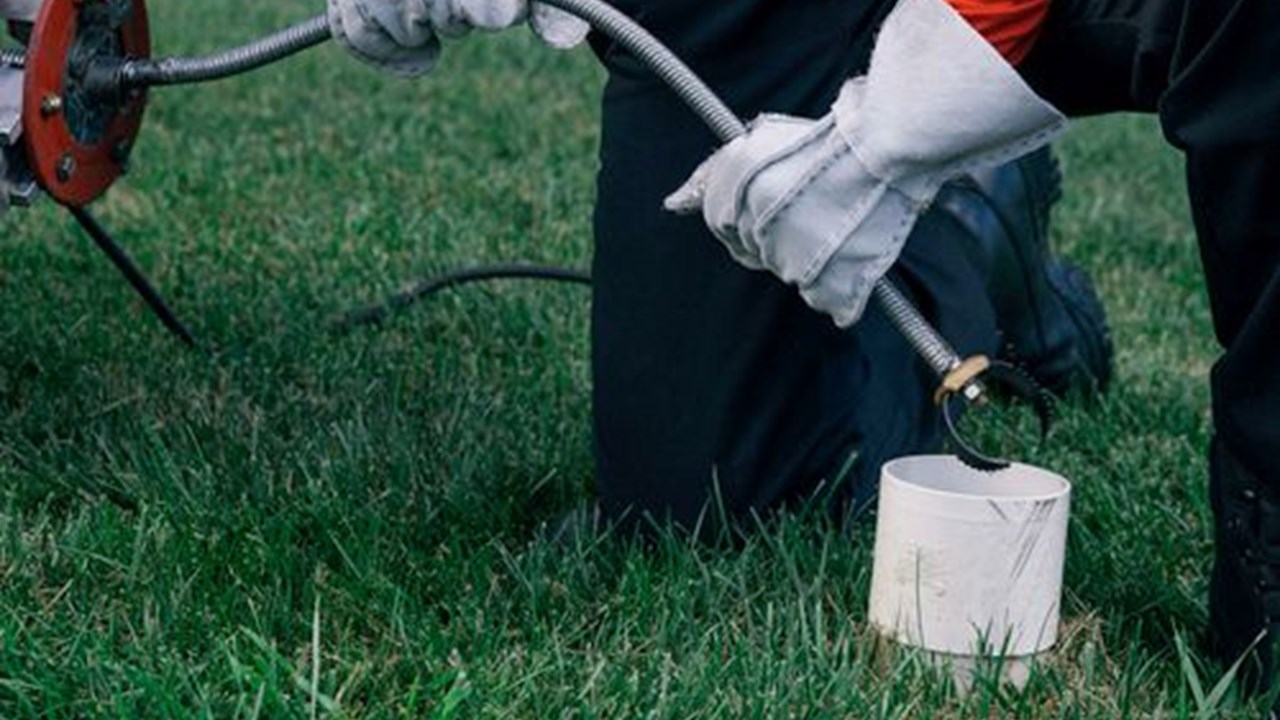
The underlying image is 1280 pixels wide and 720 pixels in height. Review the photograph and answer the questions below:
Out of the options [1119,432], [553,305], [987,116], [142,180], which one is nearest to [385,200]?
[142,180]

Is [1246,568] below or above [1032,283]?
above

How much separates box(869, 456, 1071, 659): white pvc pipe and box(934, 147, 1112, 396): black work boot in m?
0.82

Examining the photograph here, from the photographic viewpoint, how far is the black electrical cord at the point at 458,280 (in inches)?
103

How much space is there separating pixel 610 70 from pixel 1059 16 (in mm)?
386

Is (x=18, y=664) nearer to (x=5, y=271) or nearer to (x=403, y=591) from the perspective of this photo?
(x=403, y=591)

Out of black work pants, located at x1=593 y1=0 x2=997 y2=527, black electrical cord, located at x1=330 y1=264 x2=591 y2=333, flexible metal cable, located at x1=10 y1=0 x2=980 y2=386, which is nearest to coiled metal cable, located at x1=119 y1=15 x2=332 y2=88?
flexible metal cable, located at x1=10 y1=0 x2=980 y2=386

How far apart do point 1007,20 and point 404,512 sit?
2.23ft

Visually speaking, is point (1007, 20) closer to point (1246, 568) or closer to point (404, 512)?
point (1246, 568)

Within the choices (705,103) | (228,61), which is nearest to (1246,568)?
(705,103)

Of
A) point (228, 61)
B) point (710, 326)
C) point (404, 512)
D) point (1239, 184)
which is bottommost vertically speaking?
point (404, 512)

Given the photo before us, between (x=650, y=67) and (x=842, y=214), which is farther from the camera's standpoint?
(x=650, y=67)

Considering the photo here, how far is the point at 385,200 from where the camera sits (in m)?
3.32

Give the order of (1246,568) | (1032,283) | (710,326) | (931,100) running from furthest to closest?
1. (1032,283)
2. (710,326)
3. (1246,568)
4. (931,100)

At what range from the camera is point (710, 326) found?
188 cm
